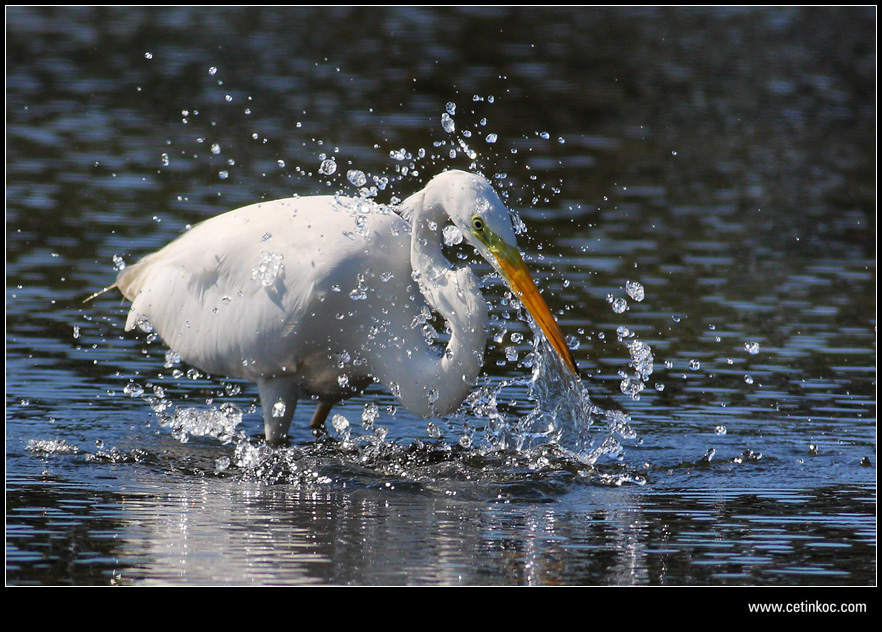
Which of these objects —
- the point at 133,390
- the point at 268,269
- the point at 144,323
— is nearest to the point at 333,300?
the point at 268,269

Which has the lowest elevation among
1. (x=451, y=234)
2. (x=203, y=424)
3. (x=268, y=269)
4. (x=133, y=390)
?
(x=203, y=424)

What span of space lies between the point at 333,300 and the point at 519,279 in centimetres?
114

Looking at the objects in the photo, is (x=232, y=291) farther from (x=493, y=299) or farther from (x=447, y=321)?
(x=493, y=299)

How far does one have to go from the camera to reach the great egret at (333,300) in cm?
707

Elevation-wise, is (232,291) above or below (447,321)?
above

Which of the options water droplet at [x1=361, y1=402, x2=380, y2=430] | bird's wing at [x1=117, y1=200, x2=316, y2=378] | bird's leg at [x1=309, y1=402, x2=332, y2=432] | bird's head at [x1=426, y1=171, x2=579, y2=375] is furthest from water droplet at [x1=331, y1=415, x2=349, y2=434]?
bird's head at [x1=426, y1=171, x2=579, y2=375]

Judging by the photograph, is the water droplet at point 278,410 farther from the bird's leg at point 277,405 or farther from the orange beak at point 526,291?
the orange beak at point 526,291

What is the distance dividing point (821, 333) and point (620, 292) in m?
1.65

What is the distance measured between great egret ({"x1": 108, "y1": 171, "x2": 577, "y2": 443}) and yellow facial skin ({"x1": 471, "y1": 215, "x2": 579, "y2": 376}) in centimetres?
2

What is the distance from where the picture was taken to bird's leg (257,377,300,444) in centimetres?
757

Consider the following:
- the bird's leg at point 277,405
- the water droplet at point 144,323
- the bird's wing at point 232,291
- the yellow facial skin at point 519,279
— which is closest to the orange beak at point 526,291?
the yellow facial skin at point 519,279

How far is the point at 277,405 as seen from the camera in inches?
298

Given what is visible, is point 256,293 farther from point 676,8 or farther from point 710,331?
point 676,8

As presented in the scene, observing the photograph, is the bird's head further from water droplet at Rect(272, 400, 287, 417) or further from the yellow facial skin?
water droplet at Rect(272, 400, 287, 417)
